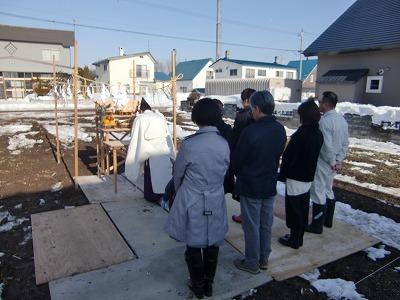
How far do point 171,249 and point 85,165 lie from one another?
4.73 meters

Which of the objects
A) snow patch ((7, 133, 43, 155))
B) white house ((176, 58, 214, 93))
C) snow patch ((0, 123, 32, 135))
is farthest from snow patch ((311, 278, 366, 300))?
white house ((176, 58, 214, 93))

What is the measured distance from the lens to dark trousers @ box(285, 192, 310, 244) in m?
3.53

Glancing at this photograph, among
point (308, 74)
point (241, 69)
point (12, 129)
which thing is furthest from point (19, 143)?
point (308, 74)

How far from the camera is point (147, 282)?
3053mm

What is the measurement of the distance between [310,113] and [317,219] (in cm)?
146

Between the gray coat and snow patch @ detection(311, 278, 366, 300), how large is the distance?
125 cm

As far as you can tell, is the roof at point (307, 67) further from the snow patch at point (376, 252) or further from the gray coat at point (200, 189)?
the gray coat at point (200, 189)

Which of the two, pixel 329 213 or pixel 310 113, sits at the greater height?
pixel 310 113

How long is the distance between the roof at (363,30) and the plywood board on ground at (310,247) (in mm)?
13215

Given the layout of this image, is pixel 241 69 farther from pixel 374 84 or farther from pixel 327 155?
pixel 327 155

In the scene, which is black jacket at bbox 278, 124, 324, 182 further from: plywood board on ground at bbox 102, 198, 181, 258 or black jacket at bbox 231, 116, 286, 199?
plywood board on ground at bbox 102, 198, 181, 258

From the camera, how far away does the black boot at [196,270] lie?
2.66 metres

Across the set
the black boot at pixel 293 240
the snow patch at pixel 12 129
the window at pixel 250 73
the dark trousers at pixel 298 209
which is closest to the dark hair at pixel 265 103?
the dark trousers at pixel 298 209

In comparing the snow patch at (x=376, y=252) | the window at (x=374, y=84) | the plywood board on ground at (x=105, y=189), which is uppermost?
the window at (x=374, y=84)
